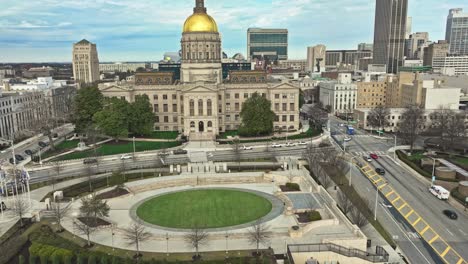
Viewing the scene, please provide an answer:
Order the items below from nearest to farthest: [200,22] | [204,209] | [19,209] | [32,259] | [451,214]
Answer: [32,259]
[19,209]
[451,214]
[204,209]
[200,22]

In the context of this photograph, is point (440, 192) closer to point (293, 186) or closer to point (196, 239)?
point (293, 186)

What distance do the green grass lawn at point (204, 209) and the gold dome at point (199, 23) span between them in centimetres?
6260

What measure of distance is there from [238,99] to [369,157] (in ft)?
141

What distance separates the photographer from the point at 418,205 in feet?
175

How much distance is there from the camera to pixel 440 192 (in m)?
55.7

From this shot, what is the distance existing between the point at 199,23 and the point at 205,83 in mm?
19275

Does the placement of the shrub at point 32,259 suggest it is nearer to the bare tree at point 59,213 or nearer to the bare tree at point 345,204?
the bare tree at point 59,213

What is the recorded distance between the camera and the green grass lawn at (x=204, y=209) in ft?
155

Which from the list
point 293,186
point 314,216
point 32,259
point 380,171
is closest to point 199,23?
point 293,186

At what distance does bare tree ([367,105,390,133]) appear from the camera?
10200 cm

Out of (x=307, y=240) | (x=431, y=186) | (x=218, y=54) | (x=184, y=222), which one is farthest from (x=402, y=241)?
(x=218, y=54)

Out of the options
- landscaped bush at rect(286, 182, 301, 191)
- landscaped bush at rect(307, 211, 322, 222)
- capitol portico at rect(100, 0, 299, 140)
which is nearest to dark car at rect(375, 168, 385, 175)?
landscaped bush at rect(286, 182, 301, 191)

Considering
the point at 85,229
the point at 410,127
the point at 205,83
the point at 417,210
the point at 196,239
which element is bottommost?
the point at 417,210

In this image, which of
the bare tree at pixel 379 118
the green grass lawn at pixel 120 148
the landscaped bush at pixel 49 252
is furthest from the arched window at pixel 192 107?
the landscaped bush at pixel 49 252
